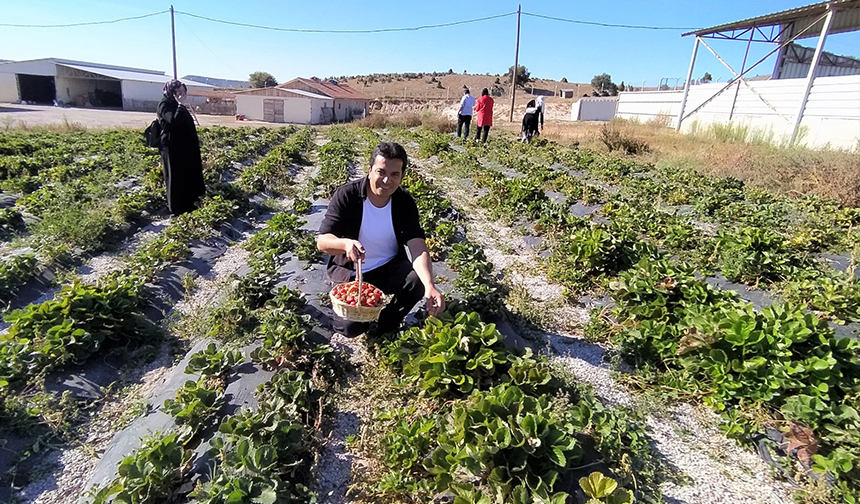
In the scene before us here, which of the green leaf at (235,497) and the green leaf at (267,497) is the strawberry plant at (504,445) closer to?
the green leaf at (267,497)

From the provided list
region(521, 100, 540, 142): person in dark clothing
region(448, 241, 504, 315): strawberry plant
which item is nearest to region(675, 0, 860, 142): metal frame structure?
region(521, 100, 540, 142): person in dark clothing

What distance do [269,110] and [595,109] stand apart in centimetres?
2574

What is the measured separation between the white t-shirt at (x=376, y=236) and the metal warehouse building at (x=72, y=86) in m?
42.4

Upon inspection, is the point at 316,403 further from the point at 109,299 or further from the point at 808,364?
the point at 808,364

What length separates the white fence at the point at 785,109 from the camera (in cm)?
1104

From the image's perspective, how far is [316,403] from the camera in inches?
115

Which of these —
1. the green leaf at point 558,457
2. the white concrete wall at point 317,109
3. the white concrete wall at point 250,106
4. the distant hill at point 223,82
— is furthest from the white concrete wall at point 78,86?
the green leaf at point 558,457

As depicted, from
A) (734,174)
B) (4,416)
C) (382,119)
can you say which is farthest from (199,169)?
(382,119)

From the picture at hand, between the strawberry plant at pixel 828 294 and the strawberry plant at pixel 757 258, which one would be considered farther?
the strawberry plant at pixel 757 258

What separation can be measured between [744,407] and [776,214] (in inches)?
196

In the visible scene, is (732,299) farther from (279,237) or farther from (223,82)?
(223,82)

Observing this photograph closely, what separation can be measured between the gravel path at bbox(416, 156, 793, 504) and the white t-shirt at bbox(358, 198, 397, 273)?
1.55 m

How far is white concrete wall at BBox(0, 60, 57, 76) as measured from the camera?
116 feet

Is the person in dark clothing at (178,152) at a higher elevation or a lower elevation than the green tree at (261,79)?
lower
